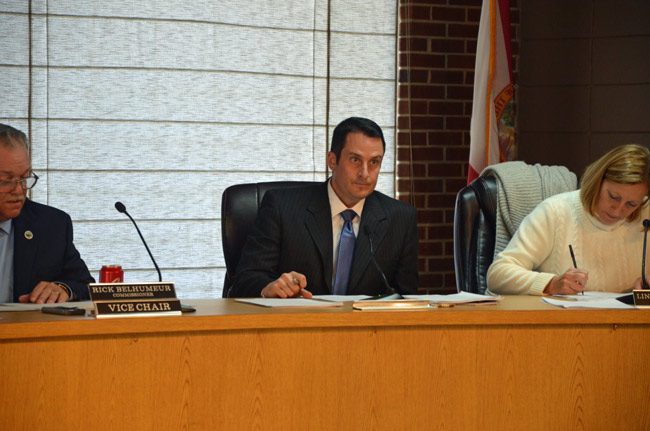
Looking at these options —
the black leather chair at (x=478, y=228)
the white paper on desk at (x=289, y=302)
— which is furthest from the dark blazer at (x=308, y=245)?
the white paper on desk at (x=289, y=302)

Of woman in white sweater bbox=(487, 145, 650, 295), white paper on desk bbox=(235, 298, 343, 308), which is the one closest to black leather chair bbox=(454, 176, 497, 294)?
woman in white sweater bbox=(487, 145, 650, 295)

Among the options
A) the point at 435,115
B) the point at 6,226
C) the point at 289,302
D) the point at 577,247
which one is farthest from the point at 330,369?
the point at 435,115

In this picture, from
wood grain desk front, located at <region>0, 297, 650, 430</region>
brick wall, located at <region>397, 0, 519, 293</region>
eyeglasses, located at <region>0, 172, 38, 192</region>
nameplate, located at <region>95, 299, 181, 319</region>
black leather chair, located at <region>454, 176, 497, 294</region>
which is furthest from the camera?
brick wall, located at <region>397, 0, 519, 293</region>

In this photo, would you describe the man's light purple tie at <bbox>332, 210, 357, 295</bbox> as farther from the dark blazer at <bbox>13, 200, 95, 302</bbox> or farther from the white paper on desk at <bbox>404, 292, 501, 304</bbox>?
the dark blazer at <bbox>13, 200, 95, 302</bbox>

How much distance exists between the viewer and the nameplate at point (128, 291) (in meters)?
2.03

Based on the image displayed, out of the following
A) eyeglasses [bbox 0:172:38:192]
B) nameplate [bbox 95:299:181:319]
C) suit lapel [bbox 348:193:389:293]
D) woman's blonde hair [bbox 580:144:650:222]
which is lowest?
nameplate [bbox 95:299:181:319]

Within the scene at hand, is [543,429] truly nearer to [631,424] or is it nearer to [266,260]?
[631,424]

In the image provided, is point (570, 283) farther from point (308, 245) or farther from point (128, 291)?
point (128, 291)

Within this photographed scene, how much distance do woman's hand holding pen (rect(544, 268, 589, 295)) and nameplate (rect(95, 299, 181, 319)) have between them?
1238 millimetres

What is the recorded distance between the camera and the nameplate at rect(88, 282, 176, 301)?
2025 mm

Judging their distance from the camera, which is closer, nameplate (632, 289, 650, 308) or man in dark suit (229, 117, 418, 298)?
nameplate (632, 289, 650, 308)

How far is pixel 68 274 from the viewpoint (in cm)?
280

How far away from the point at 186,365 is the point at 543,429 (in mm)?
875

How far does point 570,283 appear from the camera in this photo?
2.75 m
